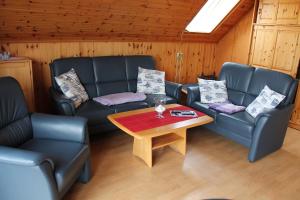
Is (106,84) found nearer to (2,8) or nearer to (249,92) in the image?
(2,8)

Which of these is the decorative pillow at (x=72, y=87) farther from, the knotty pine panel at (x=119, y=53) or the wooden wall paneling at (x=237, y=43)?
the wooden wall paneling at (x=237, y=43)

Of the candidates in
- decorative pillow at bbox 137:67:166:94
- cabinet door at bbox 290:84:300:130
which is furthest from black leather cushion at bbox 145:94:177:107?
cabinet door at bbox 290:84:300:130

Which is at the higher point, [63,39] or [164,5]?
[164,5]

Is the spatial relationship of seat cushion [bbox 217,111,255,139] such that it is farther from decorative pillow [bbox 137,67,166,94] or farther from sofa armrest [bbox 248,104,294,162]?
decorative pillow [bbox 137,67,166,94]

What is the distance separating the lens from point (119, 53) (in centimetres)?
396

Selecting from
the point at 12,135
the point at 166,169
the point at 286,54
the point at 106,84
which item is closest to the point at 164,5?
the point at 106,84

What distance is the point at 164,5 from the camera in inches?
139

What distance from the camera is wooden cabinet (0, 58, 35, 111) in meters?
2.70

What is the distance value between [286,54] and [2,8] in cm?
379

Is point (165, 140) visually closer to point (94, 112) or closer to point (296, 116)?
point (94, 112)

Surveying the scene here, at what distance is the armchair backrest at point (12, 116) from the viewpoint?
204 centimetres

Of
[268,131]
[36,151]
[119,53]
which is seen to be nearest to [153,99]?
[119,53]

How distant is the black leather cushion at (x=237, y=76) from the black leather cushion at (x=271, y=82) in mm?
82

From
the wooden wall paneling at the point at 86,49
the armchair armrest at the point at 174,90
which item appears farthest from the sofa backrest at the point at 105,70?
the armchair armrest at the point at 174,90
